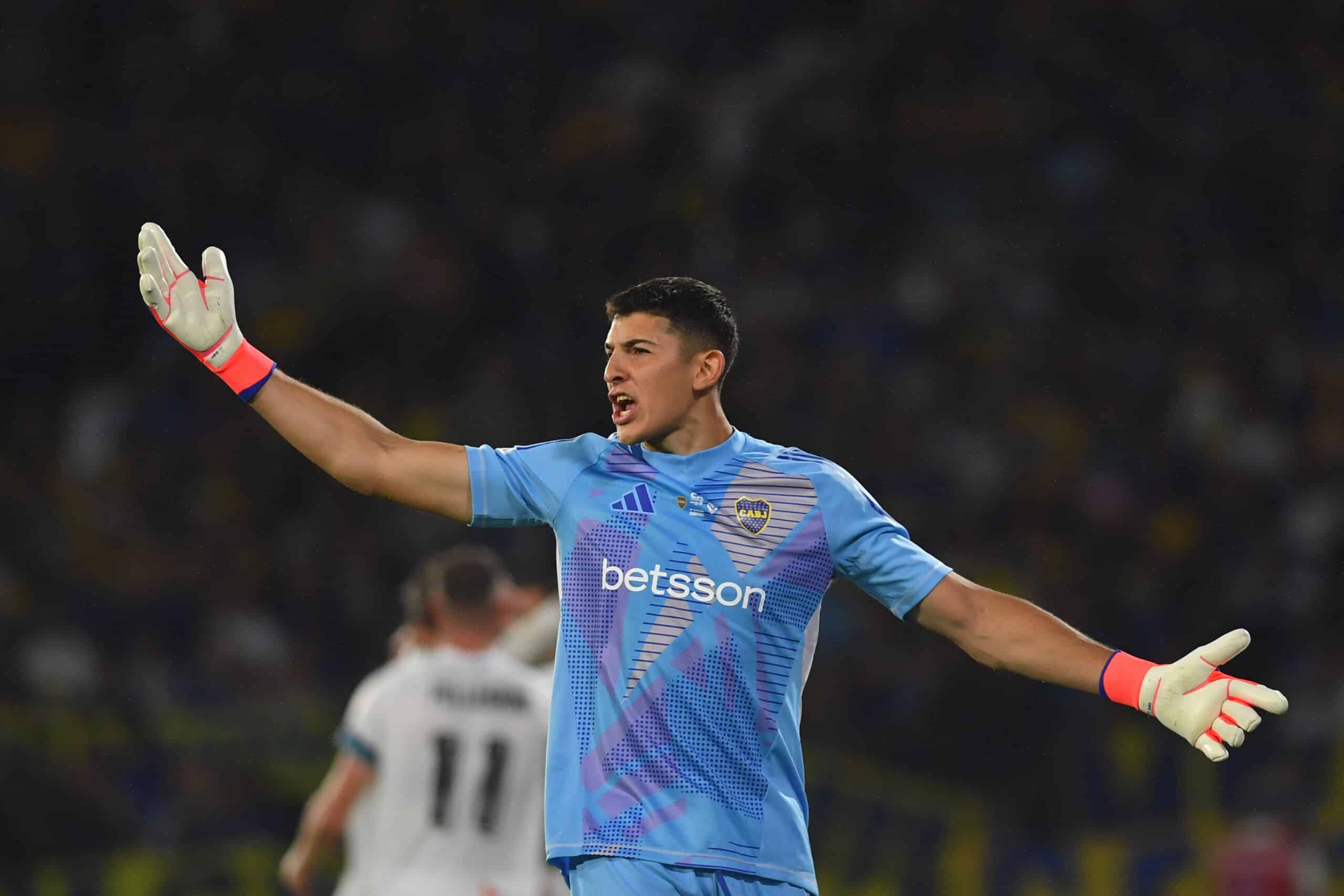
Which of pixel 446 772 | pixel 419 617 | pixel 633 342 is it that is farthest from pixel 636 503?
pixel 419 617

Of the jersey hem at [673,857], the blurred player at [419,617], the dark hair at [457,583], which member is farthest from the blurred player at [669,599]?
the blurred player at [419,617]

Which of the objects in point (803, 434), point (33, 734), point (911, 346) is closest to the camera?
point (33, 734)

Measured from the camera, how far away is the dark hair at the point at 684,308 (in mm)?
4594

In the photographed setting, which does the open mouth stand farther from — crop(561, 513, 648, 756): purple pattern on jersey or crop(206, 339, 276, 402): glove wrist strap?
crop(206, 339, 276, 402): glove wrist strap

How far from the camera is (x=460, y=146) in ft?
48.2

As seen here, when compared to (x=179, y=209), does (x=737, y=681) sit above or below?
below

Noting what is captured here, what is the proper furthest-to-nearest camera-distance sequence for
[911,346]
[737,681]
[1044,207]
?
[1044,207] < [911,346] < [737,681]

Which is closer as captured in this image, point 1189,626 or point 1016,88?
point 1189,626

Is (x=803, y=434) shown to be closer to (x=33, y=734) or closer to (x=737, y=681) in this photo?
(x=33, y=734)

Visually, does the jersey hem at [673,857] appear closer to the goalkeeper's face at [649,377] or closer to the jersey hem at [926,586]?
the jersey hem at [926,586]

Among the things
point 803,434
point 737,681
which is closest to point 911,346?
point 803,434

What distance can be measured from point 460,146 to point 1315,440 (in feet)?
23.7

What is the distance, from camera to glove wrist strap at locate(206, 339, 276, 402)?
4.32 meters

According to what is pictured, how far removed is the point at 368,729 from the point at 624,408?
3.04 meters
